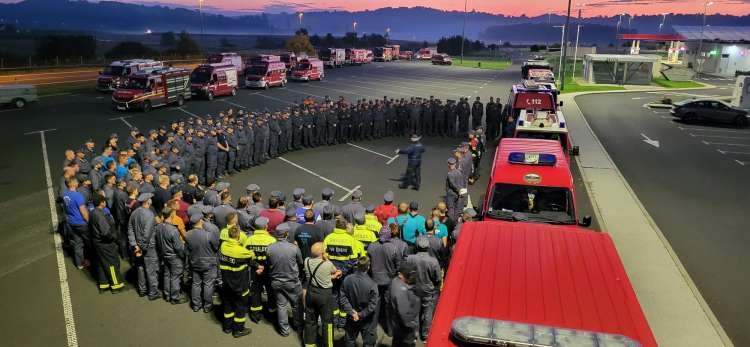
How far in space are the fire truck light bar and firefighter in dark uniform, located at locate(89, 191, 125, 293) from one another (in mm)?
7167

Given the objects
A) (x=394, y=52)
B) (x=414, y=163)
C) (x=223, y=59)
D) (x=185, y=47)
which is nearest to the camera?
(x=414, y=163)

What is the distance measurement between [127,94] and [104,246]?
68.7 feet

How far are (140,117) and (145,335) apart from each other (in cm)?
2149

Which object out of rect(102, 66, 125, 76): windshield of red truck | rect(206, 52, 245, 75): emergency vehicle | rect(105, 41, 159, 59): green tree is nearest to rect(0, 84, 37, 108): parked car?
rect(102, 66, 125, 76): windshield of red truck

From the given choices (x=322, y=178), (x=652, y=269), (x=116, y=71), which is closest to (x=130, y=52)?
(x=116, y=71)

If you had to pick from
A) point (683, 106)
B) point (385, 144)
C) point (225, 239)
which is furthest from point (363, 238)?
point (683, 106)

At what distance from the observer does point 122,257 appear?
1055cm

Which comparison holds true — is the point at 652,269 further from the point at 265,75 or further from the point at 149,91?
the point at 265,75

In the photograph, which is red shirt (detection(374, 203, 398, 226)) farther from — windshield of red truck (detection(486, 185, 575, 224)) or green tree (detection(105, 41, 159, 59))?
green tree (detection(105, 41, 159, 59))

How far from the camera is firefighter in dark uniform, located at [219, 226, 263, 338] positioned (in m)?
7.45

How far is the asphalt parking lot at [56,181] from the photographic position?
7918mm

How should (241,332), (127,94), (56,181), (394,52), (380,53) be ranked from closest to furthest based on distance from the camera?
(241,332)
(56,181)
(127,94)
(380,53)
(394,52)

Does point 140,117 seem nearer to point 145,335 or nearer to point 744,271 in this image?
point 145,335

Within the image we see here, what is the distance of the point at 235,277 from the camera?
7512 mm
